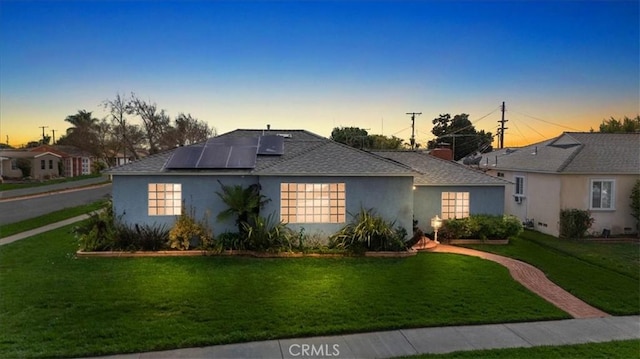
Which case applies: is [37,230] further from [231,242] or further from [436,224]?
[436,224]

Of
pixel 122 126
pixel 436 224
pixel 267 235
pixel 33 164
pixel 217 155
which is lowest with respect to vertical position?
pixel 267 235

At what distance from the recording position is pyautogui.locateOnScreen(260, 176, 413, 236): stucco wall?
13.6m

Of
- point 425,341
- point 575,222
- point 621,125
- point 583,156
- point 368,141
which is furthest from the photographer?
point 368,141

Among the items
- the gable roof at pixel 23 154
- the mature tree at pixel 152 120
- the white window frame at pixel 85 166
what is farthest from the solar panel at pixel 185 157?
the white window frame at pixel 85 166

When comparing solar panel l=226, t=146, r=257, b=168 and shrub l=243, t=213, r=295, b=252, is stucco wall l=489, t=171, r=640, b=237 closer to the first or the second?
shrub l=243, t=213, r=295, b=252

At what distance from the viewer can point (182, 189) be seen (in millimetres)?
13844

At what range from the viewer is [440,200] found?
16672 mm

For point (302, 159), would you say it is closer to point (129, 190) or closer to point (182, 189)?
point (182, 189)

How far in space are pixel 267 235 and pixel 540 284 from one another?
27.4ft

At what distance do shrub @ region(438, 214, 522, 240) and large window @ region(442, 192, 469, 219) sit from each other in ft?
2.80

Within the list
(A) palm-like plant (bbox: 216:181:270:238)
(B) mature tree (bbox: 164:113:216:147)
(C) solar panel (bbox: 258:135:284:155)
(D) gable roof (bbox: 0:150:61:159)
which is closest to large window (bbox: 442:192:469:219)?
(C) solar panel (bbox: 258:135:284:155)

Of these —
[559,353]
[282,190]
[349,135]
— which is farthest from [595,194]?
[349,135]

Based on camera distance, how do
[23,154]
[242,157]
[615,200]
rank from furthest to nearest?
1. [23,154]
2. [615,200]
3. [242,157]

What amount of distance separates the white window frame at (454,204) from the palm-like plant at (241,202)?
26.1 feet
